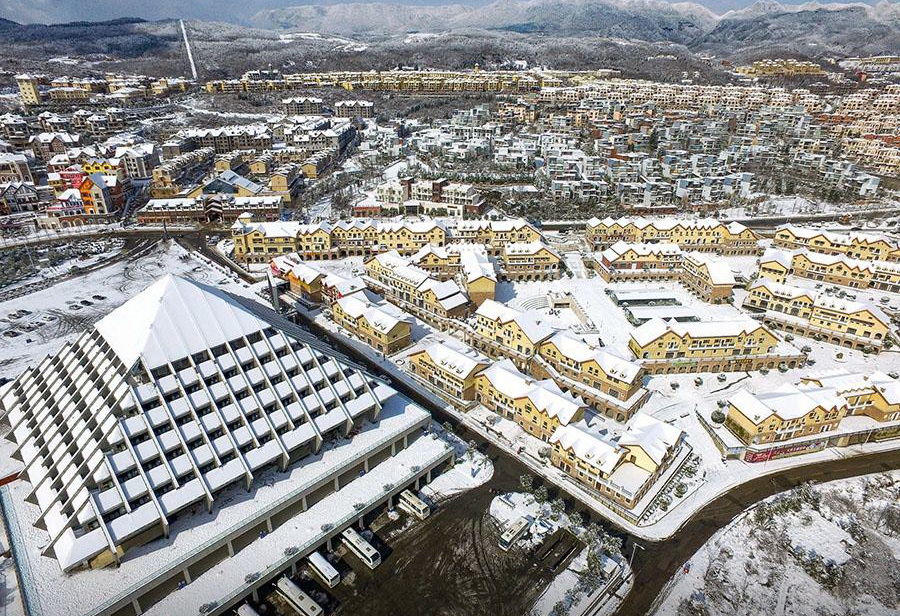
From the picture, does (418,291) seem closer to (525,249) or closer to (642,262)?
(525,249)

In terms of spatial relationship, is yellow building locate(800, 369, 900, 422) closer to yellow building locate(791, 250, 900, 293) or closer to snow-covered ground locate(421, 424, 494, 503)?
yellow building locate(791, 250, 900, 293)

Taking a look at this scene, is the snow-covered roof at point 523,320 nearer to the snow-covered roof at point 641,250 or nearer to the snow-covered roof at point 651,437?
the snow-covered roof at point 651,437

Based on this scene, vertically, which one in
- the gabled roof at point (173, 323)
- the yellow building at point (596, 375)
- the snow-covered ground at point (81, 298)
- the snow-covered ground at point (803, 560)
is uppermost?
the gabled roof at point (173, 323)

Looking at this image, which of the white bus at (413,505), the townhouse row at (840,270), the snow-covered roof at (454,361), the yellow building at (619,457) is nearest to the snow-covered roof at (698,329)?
the yellow building at (619,457)

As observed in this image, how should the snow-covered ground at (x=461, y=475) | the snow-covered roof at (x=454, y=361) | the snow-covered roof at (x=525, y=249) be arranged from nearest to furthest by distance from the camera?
the snow-covered ground at (x=461, y=475) < the snow-covered roof at (x=454, y=361) < the snow-covered roof at (x=525, y=249)

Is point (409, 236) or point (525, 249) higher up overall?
point (525, 249)

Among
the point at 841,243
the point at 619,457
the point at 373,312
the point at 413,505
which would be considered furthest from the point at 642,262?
the point at 413,505

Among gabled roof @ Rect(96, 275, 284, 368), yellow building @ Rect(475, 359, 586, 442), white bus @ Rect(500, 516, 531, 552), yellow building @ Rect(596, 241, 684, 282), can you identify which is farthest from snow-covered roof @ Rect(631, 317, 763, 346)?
gabled roof @ Rect(96, 275, 284, 368)
